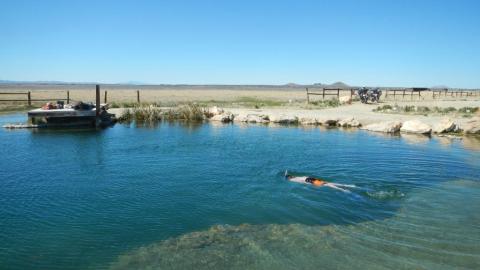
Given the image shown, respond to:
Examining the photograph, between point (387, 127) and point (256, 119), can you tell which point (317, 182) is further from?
point (256, 119)

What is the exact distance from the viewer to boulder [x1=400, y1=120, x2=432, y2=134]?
24.4m

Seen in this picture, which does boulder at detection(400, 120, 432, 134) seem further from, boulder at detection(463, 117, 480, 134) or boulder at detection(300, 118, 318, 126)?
boulder at detection(300, 118, 318, 126)

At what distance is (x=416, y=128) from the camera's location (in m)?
24.6

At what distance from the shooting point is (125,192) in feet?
39.0

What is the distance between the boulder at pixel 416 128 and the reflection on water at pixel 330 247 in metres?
14.9

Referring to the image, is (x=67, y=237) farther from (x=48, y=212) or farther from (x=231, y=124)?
(x=231, y=124)

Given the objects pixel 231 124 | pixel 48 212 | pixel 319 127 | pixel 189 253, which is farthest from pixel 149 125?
pixel 189 253

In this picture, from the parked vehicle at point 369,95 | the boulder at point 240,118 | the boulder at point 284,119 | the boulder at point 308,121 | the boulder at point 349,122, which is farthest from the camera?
the parked vehicle at point 369,95

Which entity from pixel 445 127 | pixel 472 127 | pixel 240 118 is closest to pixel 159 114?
pixel 240 118

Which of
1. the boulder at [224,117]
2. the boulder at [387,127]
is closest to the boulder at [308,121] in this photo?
the boulder at [387,127]

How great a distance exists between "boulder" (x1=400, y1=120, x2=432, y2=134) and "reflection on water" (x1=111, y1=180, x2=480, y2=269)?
14859 mm

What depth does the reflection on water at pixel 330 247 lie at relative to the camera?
771 cm

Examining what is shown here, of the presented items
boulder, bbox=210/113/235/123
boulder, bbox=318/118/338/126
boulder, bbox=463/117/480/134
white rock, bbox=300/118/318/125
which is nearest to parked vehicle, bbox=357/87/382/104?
white rock, bbox=300/118/318/125

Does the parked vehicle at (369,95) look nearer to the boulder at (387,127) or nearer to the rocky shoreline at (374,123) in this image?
the rocky shoreline at (374,123)
